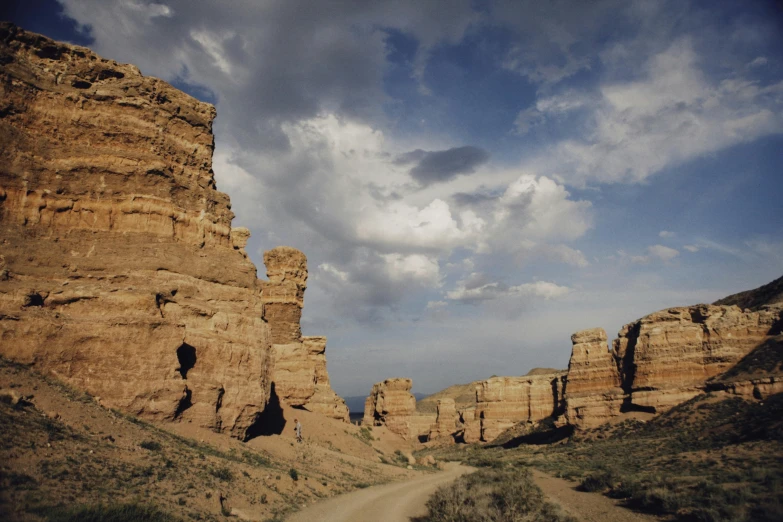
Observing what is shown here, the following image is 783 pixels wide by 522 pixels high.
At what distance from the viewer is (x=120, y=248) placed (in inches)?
890

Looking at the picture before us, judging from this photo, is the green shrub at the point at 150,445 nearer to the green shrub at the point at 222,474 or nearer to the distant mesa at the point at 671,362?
the green shrub at the point at 222,474

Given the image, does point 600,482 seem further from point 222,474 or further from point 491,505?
point 222,474

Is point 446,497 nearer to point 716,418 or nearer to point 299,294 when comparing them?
point 716,418

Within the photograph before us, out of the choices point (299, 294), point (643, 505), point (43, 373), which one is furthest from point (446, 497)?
point (299, 294)

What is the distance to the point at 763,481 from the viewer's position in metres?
17.2

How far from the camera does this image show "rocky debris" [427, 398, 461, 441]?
273 feet

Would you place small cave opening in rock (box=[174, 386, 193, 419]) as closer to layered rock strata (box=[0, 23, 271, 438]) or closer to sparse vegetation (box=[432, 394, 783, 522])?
layered rock strata (box=[0, 23, 271, 438])

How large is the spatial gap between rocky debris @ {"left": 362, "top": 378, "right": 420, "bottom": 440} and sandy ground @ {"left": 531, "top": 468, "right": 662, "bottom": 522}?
48274mm

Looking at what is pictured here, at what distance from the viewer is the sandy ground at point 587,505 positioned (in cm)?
1805

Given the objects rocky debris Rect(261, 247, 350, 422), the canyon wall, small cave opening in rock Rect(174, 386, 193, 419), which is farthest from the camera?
rocky debris Rect(261, 247, 350, 422)

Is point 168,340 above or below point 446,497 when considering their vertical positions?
above

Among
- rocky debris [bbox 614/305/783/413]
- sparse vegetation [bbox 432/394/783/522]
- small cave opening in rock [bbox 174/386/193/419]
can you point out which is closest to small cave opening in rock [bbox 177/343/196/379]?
small cave opening in rock [bbox 174/386/193/419]

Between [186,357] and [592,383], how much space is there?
155ft

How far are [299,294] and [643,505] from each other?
38836mm
